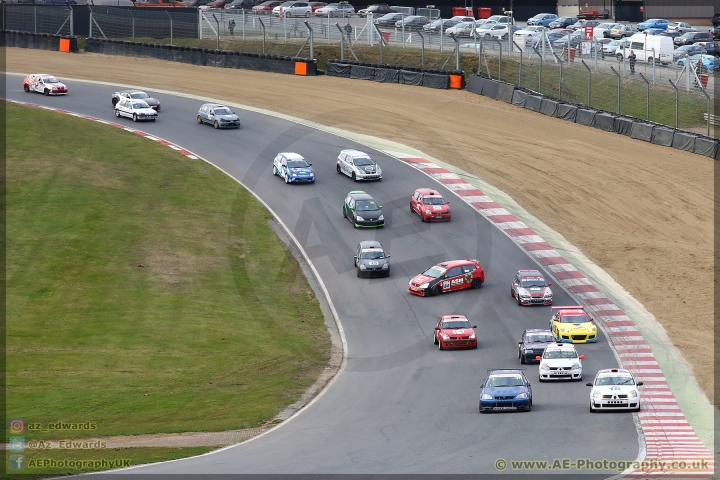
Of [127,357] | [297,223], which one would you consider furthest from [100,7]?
[127,357]

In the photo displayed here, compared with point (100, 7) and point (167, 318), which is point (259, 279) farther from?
point (100, 7)

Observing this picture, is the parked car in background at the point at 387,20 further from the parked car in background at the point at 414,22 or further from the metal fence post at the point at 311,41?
the metal fence post at the point at 311,41

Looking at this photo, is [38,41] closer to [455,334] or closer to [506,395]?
[455,334]

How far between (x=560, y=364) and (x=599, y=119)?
101ft

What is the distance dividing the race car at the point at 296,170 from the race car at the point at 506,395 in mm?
24691

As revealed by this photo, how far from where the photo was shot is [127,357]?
3228cm

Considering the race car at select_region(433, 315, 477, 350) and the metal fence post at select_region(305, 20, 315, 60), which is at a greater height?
the metal fence post at select_region(305, 20, 315, 60)

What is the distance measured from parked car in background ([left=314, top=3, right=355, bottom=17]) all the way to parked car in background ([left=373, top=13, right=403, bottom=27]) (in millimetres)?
2863

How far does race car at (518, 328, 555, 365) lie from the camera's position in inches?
1272

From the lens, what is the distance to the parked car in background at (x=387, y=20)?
264ft

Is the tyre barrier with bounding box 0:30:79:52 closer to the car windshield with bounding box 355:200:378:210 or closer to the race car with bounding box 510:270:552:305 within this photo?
the car windshield with bounding box 355:200:378:210

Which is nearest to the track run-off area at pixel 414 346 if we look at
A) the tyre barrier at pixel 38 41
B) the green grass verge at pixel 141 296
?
the green grass verge at pixel 141 296

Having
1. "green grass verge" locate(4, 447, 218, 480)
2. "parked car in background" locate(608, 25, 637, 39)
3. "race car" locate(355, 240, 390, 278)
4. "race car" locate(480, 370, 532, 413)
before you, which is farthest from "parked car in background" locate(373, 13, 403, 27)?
"green grass verge" locate(4, 447, 218, 480)

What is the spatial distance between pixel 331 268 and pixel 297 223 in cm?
509
